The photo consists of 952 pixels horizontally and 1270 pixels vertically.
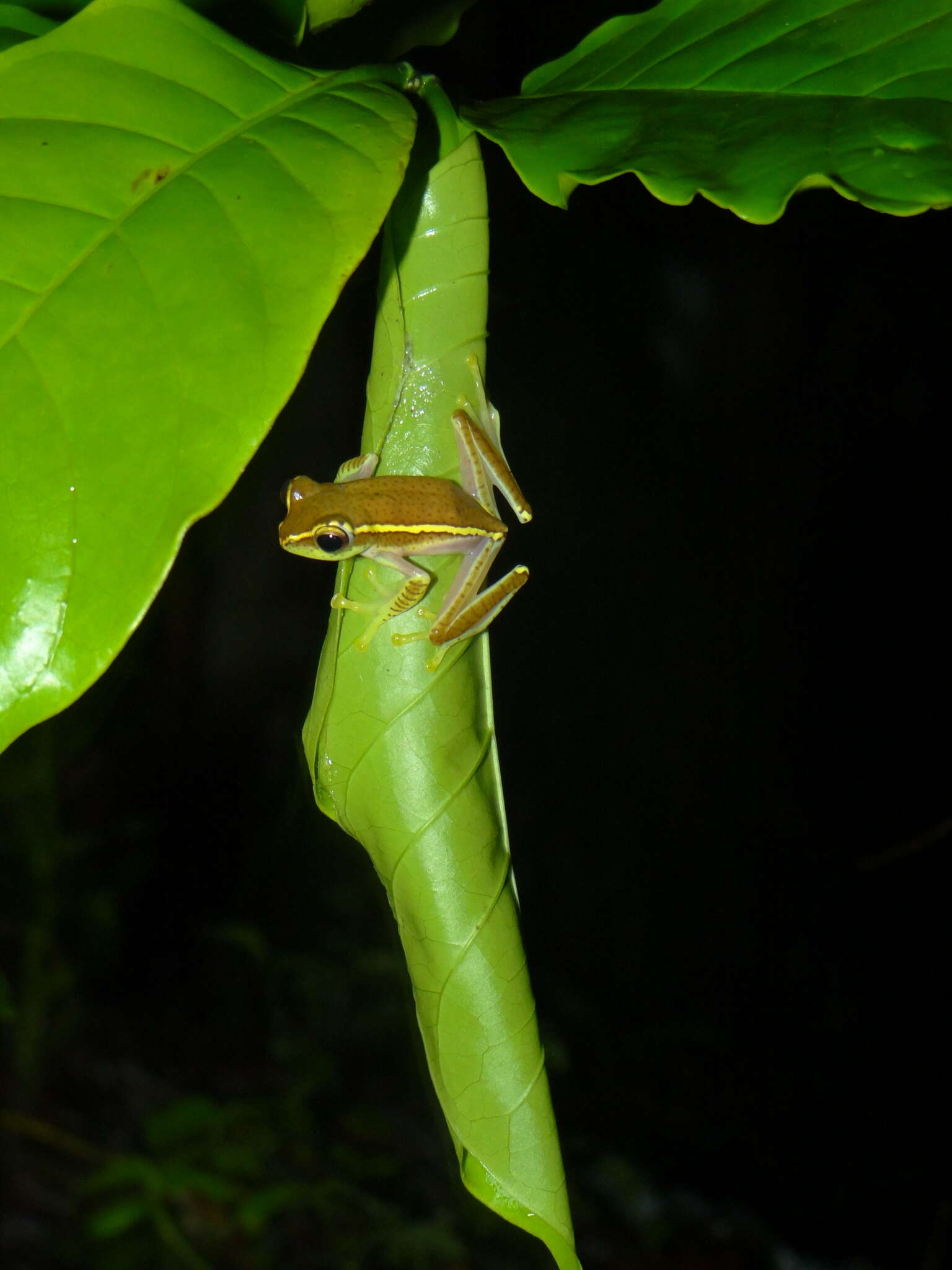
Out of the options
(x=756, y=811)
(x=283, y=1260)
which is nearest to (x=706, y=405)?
(x=756, y=811)

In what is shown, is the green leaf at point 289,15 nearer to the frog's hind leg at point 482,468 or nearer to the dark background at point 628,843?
the frog's hind leg at point 482,468

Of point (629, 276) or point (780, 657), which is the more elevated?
point (629, 276)

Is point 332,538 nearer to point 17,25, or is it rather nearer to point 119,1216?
point 17,25

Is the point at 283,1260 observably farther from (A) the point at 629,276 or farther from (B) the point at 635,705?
(A) the point at 629,276

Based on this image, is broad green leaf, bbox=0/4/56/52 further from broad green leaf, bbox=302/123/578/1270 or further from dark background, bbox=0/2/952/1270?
dark background, bbox=0/2/952/1270

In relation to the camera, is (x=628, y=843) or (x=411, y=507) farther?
(x=628, y=843)

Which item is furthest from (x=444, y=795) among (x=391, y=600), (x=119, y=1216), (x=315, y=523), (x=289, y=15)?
(x=119, y=1216)

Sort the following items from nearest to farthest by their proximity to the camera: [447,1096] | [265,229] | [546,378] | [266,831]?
1. [265,229]
2. [447,1096]
3. [546,378]
4. [266,831]
